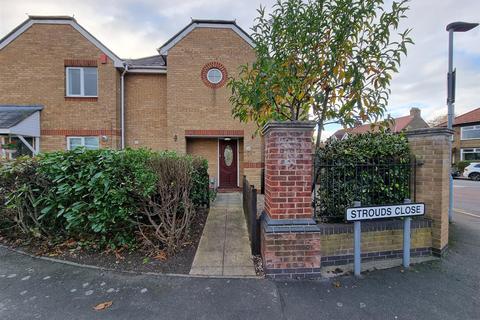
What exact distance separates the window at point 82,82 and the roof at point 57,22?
950 millimetres

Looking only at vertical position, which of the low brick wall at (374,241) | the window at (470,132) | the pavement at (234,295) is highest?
the window at (470,132)

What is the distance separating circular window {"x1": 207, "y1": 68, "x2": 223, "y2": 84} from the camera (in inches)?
380

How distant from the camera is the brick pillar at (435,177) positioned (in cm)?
384

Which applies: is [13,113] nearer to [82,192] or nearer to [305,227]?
[82,192]

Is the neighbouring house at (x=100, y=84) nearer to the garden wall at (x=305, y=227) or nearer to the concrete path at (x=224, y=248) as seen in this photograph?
the concrete path at (x=224, y=248)

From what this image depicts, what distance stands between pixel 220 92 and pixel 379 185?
23.7ft

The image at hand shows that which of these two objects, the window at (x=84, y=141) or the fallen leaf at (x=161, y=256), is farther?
the window at (x=84, y=141)

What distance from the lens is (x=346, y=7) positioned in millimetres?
3611

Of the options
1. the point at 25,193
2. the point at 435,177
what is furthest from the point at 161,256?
the point at 435,177

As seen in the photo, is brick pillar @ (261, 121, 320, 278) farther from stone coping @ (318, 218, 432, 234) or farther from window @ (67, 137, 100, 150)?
window @ (67, 137, 100, 150)

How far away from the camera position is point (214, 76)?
31.7ft

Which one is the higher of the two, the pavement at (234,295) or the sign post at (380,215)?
the sign post at (380,215)

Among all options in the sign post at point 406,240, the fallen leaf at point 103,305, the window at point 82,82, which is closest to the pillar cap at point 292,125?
the sign post at point 406,240

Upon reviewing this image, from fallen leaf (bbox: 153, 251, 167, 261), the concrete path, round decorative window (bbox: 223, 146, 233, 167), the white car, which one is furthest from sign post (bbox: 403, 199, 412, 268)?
the white car
